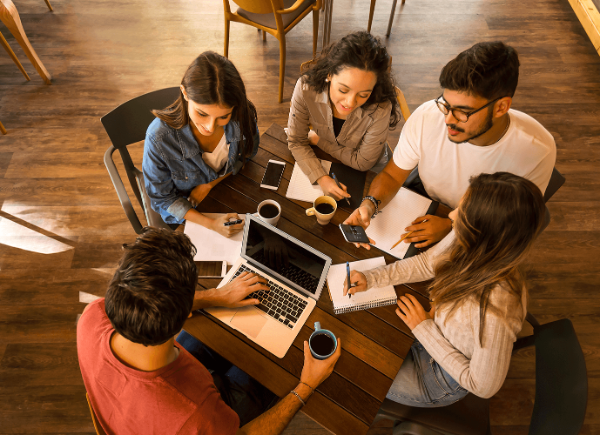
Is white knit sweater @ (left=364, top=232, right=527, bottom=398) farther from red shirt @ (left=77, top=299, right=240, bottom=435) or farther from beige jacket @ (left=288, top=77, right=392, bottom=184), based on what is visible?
red shirt @ (left=77, top=299, right=240, bottom=435)

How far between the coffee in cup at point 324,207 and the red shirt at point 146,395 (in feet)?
2.42

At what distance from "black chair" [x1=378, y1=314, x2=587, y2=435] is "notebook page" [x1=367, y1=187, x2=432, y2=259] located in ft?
1.96

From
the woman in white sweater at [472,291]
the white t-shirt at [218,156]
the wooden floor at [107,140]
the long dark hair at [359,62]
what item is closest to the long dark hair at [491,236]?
the woman in white sweater at [472,291]

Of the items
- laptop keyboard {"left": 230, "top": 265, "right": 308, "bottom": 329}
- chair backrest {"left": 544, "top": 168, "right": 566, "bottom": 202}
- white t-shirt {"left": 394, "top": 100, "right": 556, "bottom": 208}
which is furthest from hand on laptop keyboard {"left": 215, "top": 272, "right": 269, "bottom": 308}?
chair backrest {"left": 544, "top": 168, "right": 566, "bottom": 202}

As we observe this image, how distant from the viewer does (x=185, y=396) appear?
1.06 metres

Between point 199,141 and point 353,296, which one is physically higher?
point 199,141

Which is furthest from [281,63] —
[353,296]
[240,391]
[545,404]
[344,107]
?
[545,404]

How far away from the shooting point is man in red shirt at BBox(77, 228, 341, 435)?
37.7 inches

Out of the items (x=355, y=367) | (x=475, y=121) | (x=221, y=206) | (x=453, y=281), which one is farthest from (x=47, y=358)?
(x=475, y=121)

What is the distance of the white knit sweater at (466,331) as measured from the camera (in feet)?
3.89

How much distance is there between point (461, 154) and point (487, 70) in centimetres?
43

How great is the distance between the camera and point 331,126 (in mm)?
1874

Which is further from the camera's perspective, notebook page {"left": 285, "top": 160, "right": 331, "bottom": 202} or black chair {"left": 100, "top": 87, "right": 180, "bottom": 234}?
black chair {"left": 100, "top": 87, "right": 180, "bottom": 234}

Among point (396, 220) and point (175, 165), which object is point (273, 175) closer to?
point (175, 165)
